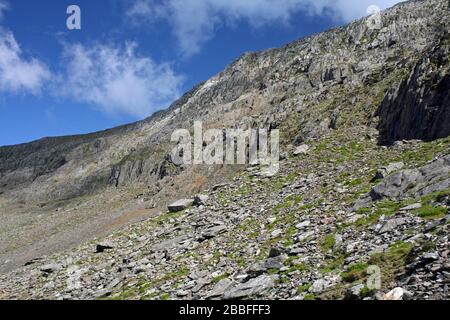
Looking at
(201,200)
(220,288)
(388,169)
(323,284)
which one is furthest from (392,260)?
(201,200)

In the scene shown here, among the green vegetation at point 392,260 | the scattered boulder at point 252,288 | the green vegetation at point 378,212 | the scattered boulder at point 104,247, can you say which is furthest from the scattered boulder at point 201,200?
the green vegetation at point 392,260

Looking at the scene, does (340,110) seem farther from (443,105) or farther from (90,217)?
(90,217)

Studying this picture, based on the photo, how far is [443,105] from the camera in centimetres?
4041

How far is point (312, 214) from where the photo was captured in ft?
98.2

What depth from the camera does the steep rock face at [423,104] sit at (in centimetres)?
4006

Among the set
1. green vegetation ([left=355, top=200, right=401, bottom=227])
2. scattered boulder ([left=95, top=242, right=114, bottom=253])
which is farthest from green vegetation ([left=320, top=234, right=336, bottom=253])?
scattered boulder ([left=95, top=242, right=114, bottom=253])

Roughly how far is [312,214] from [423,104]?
21426 millimetres

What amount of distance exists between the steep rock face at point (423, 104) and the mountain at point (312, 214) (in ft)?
0.59

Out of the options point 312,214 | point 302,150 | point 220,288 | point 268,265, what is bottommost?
point 220,288

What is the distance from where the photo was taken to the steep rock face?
40062 mm

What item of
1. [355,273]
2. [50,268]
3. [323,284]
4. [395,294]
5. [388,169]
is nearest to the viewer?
[395,294]

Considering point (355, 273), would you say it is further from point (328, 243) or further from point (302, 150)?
point (302, 150)

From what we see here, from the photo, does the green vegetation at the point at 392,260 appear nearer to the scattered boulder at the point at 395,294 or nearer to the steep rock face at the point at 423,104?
the scattered boulder at the point at 395,294

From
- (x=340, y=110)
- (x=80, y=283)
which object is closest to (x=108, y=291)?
(x=80, y=283)
